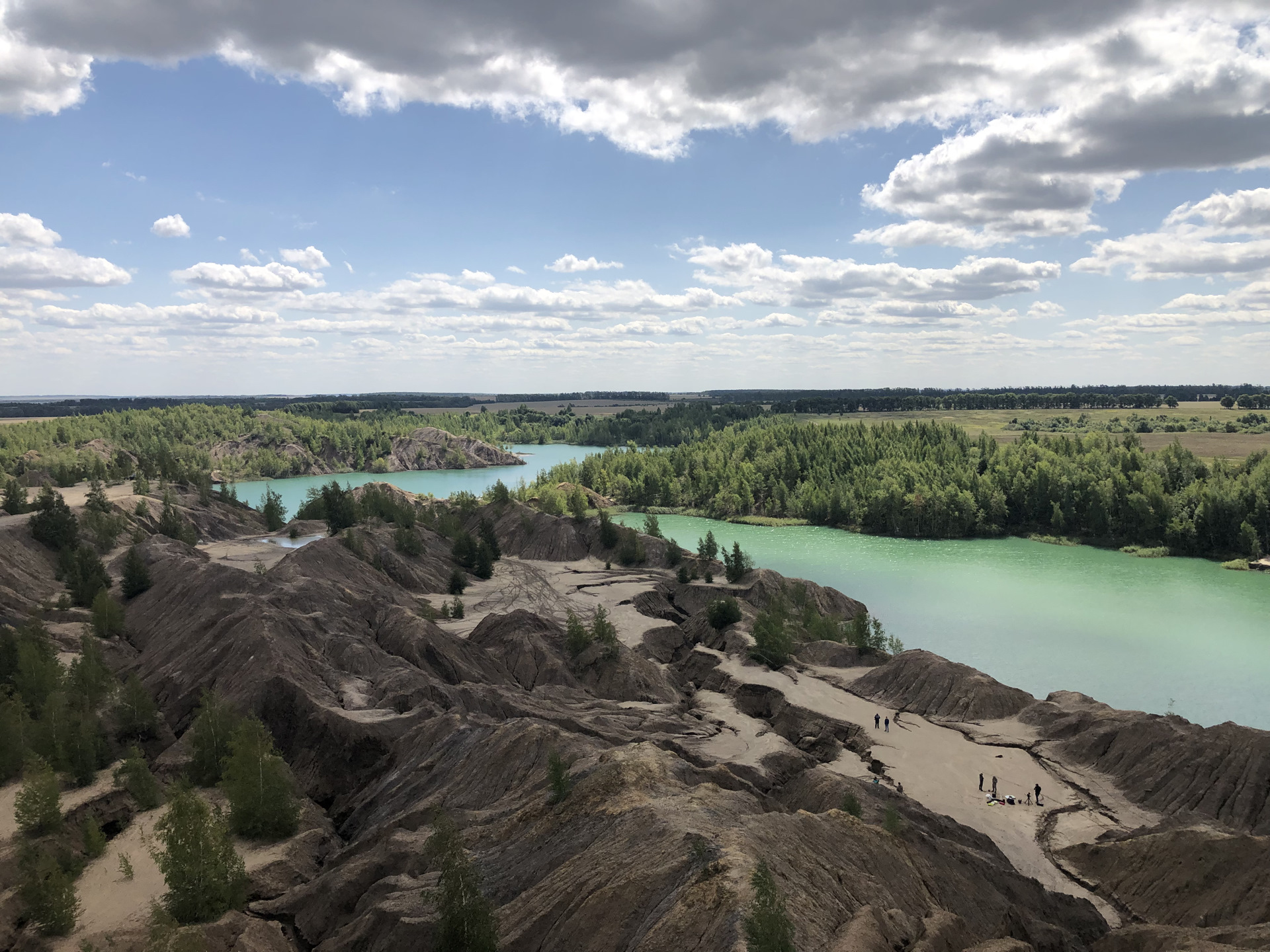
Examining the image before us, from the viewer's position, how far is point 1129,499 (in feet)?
377

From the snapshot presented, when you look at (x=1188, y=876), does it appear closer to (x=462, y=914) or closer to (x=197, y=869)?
(x=462, y=914)

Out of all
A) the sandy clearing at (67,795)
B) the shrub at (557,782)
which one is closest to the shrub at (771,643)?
the shrub at (557,782)

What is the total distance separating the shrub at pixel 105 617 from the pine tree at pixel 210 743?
740 inches

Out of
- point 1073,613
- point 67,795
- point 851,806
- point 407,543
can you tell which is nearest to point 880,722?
point 851,806

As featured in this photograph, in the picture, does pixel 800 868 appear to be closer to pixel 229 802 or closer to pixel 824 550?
pixel 229 802

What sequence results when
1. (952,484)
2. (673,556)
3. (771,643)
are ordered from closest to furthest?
(771,643) < (673,556) < (952,484)

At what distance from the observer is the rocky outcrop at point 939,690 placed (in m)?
50.2

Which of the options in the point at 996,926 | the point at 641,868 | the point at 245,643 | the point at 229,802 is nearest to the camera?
the point at 641,868

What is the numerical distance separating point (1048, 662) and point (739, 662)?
86.5ft

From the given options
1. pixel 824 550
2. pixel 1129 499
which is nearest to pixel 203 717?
pixel 824 550

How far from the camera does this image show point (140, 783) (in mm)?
33219

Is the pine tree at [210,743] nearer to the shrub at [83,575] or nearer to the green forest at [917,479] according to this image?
the shrub at [83,575]

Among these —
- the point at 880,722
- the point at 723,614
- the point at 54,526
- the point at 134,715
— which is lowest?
the point at 880,722

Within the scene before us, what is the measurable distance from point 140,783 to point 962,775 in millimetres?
40397
